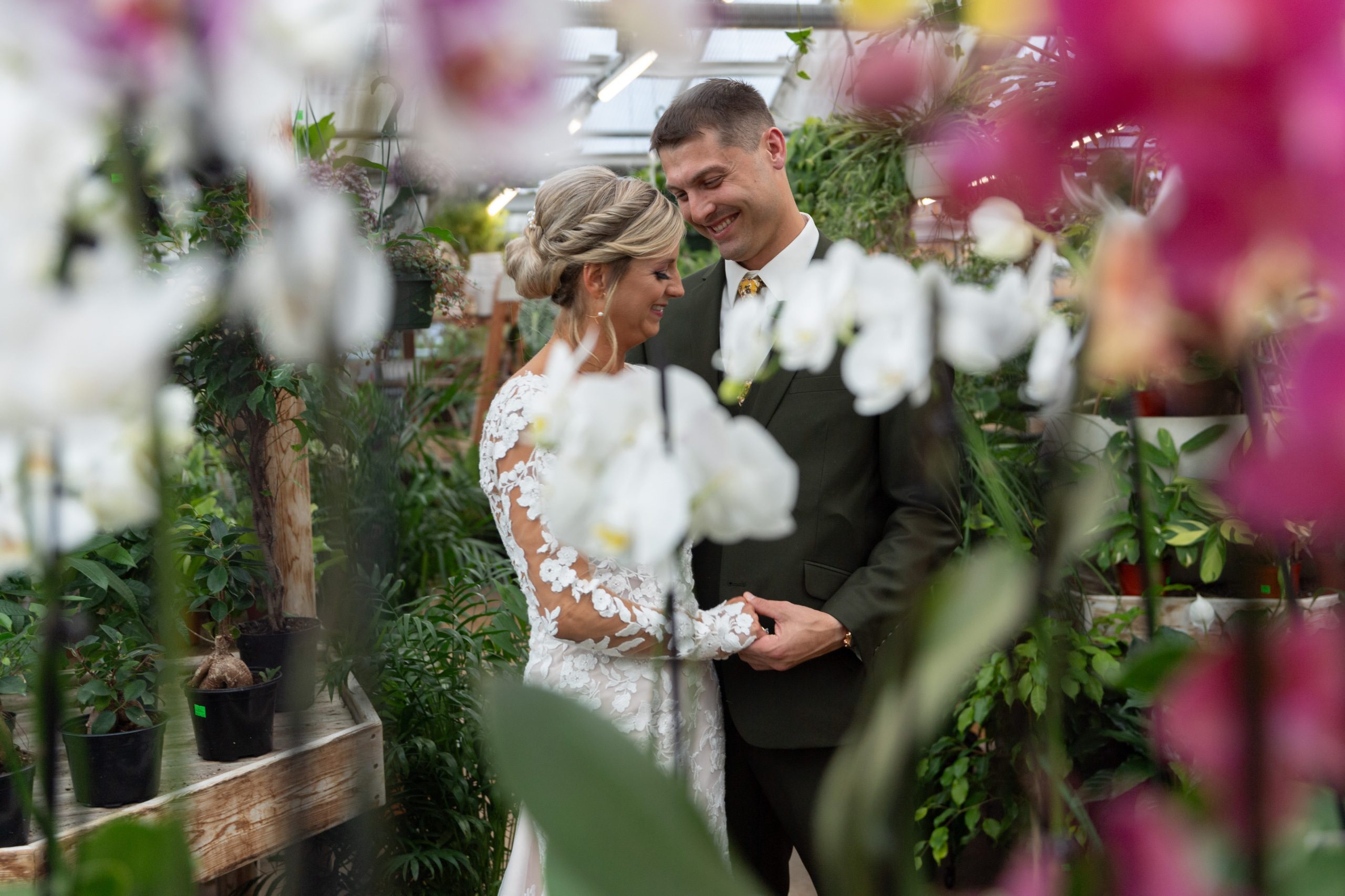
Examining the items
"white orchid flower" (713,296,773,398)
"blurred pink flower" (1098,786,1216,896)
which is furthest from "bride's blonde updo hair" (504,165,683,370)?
"blurred pink flower" (1098,786,1216,896)

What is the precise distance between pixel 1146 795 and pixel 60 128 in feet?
1.24

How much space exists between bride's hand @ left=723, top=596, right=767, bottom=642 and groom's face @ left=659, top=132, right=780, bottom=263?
2.06 ft

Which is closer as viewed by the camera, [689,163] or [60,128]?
[60,128]

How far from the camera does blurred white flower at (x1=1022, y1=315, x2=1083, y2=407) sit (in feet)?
1.01

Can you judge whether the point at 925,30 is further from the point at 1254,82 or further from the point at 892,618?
the point at 892,618

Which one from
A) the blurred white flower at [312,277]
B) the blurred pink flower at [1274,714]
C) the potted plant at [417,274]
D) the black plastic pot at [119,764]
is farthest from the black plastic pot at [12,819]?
the blurred pink flower at [1274,714]

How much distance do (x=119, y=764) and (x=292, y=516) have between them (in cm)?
77

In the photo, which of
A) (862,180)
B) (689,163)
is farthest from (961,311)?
(862,180)

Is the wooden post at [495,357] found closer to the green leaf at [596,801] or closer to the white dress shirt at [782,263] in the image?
the white dress shirt at [782,263]

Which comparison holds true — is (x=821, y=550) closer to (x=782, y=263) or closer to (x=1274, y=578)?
(x=782, y=263)

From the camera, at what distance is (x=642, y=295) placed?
158 cm

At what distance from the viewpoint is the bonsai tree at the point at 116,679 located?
1.65 m

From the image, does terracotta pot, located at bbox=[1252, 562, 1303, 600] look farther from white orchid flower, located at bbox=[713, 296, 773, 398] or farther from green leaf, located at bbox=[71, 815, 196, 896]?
green leaf, located at bbox=[71, 815, 196, 896]

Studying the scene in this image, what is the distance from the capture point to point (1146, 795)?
12.7 inches
